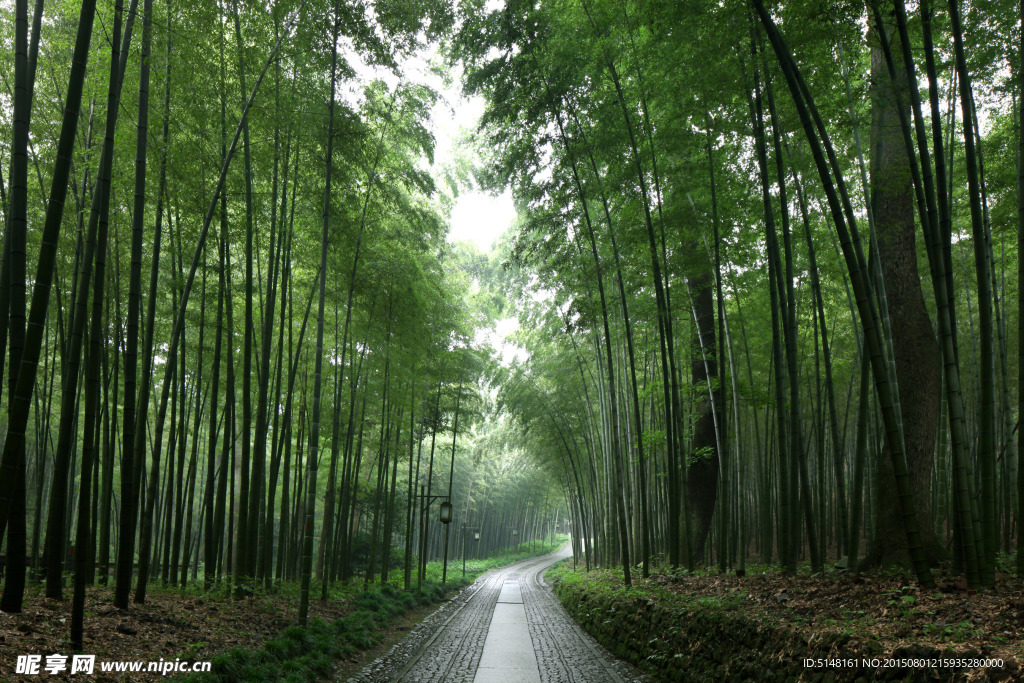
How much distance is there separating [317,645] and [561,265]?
4589 mm

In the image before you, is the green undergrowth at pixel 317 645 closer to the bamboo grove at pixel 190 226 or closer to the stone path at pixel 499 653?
the stone path at pixel 499 653

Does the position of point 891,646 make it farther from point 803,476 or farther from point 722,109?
point 722,109

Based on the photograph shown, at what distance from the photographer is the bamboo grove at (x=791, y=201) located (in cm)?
323

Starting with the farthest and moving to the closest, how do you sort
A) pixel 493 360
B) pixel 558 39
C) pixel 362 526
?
pixel 362 526, pixel 493 360, pixel 558 39

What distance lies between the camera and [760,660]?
3.11 metres

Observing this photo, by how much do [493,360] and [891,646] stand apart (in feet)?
30.4

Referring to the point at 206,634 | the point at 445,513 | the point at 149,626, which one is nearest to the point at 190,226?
the point at 149,626

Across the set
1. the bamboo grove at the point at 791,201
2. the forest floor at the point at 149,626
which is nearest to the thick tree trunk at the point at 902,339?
the bamboo grove at the point at 791,201

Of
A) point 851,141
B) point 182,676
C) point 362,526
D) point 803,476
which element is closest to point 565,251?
point 851,141

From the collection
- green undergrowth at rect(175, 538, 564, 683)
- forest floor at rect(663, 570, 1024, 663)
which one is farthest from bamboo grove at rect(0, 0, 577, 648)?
forest floor at rect(663, 570, 1024, 663)

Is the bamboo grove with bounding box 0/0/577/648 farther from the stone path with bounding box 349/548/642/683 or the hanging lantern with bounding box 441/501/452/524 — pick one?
A: the hanging lantern with bounding box 441/501/452/524

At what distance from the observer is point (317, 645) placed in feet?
15.1

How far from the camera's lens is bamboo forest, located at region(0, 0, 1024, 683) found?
310 centimetres

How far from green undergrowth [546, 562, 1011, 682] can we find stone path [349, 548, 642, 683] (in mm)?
243
